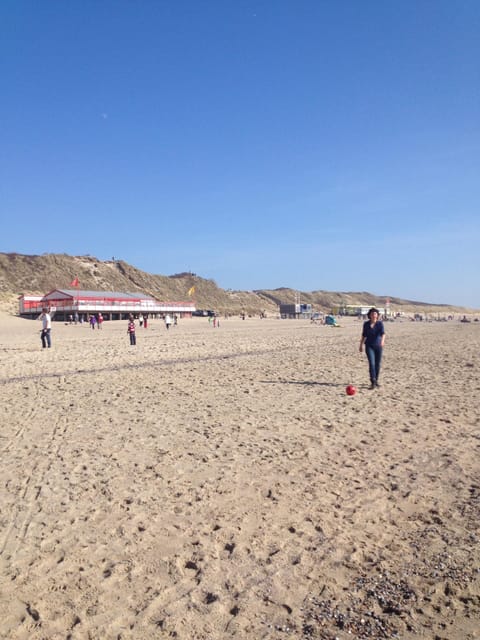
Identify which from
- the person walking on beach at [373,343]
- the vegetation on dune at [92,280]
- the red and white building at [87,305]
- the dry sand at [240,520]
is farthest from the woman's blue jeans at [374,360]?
the vegetation on dune at [92,280]

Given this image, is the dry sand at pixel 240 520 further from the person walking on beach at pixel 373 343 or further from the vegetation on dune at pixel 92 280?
the vegetation on dune at pixel 92 280

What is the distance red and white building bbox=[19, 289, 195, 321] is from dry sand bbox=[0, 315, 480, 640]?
183 feet

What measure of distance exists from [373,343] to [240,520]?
23.9 ft

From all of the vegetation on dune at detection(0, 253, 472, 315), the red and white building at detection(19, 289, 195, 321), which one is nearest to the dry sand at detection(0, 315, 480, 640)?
the red and white building at detection(19, 289, 195, 321)

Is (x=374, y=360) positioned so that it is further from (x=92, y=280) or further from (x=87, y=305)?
(x=92, y=280)

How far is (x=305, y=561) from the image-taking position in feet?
11.1

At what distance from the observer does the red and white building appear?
65125 millimetres

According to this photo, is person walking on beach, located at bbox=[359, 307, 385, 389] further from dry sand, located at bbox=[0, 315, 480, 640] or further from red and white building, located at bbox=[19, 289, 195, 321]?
red and white building, located at bbox=[19, 289, 195, 321]

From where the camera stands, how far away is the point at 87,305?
6644 centimetres

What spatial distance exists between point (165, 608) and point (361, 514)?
1.93m

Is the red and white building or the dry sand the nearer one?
the dry sand

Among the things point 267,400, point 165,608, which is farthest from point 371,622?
point 267,400

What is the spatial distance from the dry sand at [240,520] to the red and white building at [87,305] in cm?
5584

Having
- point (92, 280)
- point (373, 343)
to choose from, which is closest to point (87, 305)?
point (92, 280)
